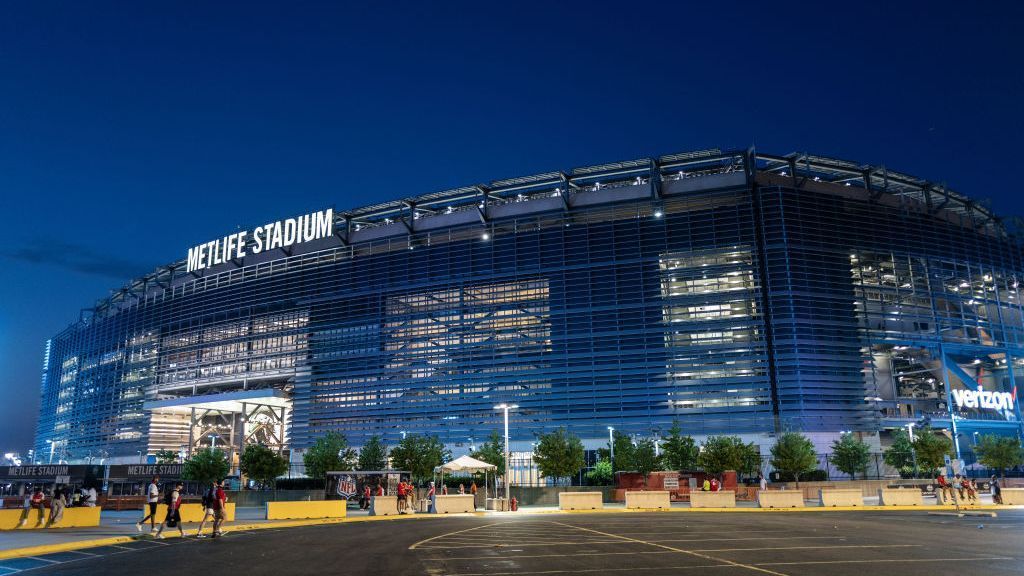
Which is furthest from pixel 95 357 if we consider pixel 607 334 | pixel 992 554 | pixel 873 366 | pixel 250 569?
pixel 992 554

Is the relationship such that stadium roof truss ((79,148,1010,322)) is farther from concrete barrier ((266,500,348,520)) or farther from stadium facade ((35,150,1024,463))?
concrete barrier ((266,500,348,520))

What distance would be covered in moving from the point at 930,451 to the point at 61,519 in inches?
2450

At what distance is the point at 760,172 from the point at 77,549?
7578 centimetres

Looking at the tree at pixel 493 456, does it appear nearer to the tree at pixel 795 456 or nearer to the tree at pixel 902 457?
the tree at pixel 795 456

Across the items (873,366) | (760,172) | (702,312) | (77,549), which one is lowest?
(77,549)

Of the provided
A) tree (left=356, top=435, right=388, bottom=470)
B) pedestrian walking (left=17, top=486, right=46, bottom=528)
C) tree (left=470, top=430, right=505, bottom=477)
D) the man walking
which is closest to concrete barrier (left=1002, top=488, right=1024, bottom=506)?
tree (left=470, top=430, right=505, bottom=477)

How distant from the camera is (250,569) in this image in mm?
A: 17750

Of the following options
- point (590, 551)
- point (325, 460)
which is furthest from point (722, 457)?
point (590, 551)

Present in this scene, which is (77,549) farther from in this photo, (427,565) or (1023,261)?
(1023,261)

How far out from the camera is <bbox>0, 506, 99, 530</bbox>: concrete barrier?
2930 cm

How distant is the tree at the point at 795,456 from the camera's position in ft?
198

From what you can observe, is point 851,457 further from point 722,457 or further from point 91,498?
point 91,498

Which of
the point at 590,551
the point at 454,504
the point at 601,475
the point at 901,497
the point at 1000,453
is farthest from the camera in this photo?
the point at 1000,453

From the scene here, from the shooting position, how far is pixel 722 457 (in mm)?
58406
